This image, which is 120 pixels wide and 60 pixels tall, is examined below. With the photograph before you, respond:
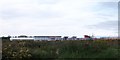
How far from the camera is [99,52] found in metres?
13.7

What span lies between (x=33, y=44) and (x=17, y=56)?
3.99 m

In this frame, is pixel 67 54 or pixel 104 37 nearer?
pixel 67 54

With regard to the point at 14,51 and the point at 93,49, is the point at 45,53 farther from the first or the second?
the point at 93,49

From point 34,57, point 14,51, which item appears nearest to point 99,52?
point 34,57

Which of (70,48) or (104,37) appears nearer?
(70,48)

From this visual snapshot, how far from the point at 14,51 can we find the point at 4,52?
1.78 feet

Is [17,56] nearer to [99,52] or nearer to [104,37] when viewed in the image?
[99,52]

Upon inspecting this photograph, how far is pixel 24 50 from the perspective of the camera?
536 inches

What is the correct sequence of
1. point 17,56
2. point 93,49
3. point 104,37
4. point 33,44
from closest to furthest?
point 17,56 < point 93,49 < point 33,44 < point 104,37

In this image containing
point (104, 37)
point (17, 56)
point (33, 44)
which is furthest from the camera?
point (104, 37)

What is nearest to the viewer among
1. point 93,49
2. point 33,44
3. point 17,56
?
point 17,56

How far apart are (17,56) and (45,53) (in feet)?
4.47

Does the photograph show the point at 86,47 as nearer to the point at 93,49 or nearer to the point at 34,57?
the point at 93,49

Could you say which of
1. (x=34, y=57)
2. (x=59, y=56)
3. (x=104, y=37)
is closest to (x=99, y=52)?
(x=59, y=56)
